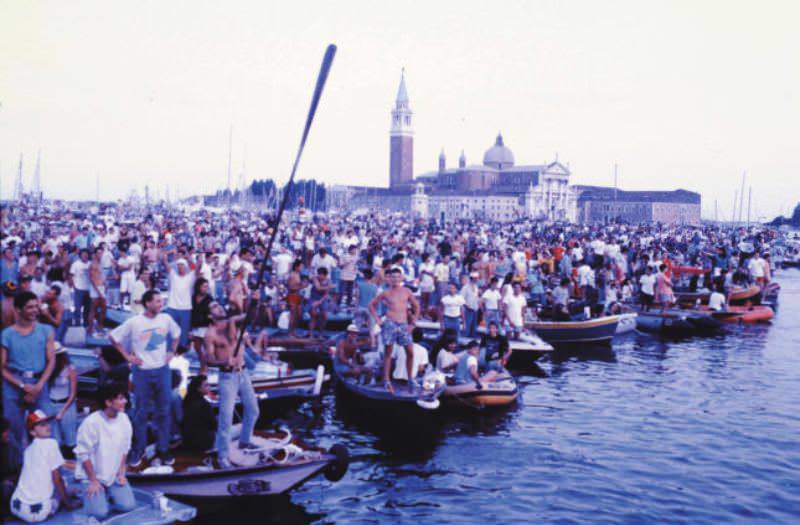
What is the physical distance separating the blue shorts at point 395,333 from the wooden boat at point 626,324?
11.6 metres

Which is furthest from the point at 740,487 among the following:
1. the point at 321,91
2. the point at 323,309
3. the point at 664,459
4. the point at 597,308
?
the point at 597,308

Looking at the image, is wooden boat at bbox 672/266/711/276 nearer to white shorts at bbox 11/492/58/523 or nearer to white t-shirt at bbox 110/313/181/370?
white t-shirt at bbox 110/313/181/370

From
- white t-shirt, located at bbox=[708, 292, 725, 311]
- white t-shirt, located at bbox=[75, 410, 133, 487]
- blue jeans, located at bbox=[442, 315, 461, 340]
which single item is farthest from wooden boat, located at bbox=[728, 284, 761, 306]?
white t-shirt, located at bbox=[75, 410, 133, 487]

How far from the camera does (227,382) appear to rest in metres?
8.68

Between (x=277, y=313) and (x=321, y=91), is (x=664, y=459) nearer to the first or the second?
(x=321, y=91)

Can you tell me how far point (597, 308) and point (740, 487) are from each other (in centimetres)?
1312

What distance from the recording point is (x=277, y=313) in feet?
62.4

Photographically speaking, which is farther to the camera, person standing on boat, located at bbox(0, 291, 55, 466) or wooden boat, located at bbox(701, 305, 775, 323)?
wooden boat, located at bbox(701, 305, 775, 323)

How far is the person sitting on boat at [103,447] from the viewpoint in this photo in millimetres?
6906

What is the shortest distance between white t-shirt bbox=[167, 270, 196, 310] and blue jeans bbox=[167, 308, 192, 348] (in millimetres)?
76

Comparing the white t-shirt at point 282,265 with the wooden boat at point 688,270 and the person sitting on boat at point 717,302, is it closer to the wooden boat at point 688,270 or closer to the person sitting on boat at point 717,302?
the person sitting on boat at point 717,302

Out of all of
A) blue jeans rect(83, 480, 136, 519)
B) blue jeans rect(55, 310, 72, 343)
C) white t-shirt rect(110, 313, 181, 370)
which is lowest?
blue jeans rect(83, 480, 136, 519)

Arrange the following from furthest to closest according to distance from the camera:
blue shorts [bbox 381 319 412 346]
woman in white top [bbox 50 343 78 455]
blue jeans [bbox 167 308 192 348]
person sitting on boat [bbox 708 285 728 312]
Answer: person sitting on boat [bbox 708 285 728 312] < blue jeans [bbox 167 308 192 348] < blue shorts [bbox 381 319 412 346] < woman in white top [bbox 50 343 78 455]

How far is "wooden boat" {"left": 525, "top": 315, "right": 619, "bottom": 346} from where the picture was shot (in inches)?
814
